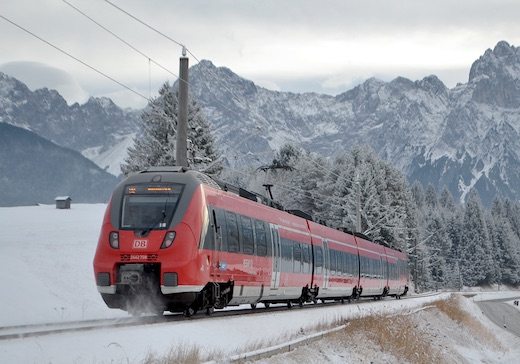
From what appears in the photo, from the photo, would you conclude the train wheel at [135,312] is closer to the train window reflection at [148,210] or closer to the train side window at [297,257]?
the train window reflection at [148,210]

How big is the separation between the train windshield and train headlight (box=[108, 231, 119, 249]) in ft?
0.77

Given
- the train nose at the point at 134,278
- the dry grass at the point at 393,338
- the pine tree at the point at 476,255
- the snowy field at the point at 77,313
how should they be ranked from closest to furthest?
the snowy field at the point at 77,313
the train nose at the point at 134,278
the dry grass at the point at 393,338
the pine tree at the point at 476,255

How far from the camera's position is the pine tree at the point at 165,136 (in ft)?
204

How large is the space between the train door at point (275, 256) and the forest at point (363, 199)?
7216mm

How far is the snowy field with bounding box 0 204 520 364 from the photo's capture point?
40.8ft

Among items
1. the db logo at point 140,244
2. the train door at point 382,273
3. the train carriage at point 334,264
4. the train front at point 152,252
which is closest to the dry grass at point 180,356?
the train front at point 152,252

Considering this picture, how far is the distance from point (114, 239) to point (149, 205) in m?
1.14

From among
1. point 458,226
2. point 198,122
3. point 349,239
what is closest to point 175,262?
point 349,239

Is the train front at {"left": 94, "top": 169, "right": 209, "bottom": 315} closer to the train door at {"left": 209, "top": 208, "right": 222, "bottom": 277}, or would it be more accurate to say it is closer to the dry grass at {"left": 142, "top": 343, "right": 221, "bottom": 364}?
the train door at {"left": 209, "top": 208, "right": 222, "bottom": 277}

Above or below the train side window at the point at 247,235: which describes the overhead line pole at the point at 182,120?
above

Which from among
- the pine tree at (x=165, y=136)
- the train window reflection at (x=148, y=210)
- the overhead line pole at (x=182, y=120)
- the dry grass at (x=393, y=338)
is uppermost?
the pine tree at (x=165, y=136)

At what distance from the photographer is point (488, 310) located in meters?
96.7

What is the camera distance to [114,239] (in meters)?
19.0

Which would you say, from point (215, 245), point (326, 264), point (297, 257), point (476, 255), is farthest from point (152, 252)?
point (476, 255)
